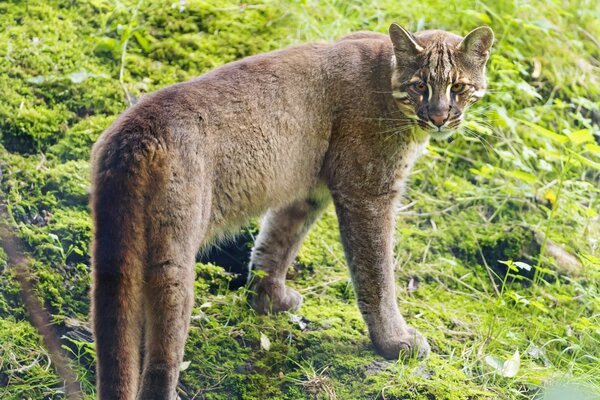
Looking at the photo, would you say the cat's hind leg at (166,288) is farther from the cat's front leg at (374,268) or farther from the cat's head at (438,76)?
the cat's head at (438,76)

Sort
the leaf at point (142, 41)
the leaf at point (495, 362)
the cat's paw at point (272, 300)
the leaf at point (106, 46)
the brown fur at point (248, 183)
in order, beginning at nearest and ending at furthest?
the brown fur at point (248, 183) < the leaf at point (495, 362) < the cat's paw at point (272, 300) < the leaf at point (106, 46) < the leaf at point (142, 41)

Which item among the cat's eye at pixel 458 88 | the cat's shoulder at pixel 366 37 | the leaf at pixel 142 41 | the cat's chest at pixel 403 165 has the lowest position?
the cat's chest at pixel 403 165

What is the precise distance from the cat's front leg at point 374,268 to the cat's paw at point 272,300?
56cm

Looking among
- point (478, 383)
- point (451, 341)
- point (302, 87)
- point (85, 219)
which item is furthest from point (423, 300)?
point (85, 219)

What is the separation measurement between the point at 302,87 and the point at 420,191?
2071 mm

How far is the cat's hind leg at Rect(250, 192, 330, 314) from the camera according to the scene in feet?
16.8

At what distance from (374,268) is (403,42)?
52.1 inches

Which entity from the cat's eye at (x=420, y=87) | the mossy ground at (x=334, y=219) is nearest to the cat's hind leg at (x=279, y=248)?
the mossy ground at (x=334, y=219)

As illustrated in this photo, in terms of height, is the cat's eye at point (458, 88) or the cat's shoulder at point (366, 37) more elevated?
the cat's shoulder at point (366, 37)

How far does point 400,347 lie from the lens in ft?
15.5

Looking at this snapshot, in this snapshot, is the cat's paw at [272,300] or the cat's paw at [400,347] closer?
the cat's paw at [400,347]

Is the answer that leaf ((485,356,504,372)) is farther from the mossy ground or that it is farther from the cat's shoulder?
the cat's shoulder

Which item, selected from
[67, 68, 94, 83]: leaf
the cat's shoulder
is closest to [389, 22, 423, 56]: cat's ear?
the cat's shoulder

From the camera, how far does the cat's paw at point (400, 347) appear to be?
4.73 metres
